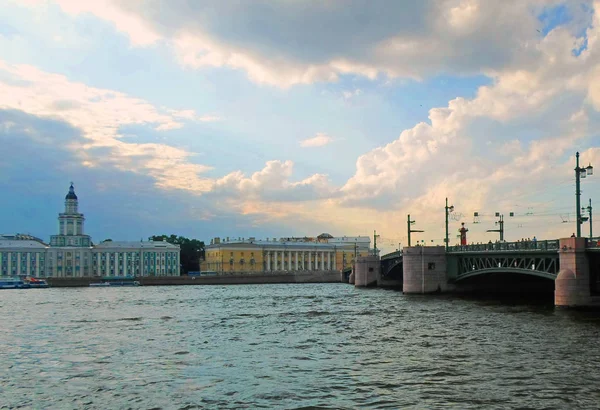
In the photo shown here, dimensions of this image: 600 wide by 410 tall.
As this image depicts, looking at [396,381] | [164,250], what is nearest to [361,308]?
[396,381]

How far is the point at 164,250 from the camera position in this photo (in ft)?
420

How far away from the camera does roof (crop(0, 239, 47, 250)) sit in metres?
118

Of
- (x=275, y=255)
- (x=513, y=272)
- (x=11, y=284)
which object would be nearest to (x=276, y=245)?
(x=275, y=255)

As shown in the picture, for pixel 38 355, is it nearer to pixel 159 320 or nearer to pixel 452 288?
pixel 159 320

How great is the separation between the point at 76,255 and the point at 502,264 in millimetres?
94072

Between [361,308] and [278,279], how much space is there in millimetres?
70341

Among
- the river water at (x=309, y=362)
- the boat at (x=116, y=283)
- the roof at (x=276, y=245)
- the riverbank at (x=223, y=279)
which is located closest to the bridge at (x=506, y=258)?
the river water at (x=309, y=362)

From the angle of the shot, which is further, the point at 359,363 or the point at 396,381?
the point at 359,363

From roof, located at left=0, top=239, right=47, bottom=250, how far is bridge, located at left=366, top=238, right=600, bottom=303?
77.0 meters

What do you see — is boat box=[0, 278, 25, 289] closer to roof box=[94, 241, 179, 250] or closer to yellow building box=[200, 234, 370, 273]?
roof box=[94, 241, 179, 250]

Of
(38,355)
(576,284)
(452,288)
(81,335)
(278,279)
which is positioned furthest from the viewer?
→ (278,279)

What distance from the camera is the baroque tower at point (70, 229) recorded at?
122250mm

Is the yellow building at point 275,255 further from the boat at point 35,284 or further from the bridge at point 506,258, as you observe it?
the bridge at point 506,258

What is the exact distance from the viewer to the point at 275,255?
13662cm
